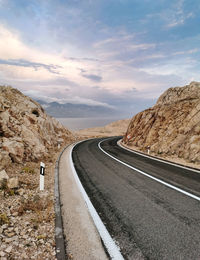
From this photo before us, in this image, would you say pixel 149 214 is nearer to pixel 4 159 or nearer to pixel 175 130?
pixel 4 159

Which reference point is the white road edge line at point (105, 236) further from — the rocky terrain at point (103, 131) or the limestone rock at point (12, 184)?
the rocky terrain at point (103, 131)

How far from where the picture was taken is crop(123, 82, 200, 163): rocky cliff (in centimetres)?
1210

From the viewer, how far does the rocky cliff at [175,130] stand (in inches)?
476

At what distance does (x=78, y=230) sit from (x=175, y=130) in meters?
13.1

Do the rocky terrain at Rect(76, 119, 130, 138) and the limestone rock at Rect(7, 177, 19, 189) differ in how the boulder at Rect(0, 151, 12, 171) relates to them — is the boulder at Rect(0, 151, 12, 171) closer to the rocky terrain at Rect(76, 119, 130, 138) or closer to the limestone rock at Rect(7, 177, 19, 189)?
the limestone rock at Rect(7, 177, 19, 189)

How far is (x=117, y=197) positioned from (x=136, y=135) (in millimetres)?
16442

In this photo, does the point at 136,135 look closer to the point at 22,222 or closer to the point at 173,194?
the point at 173,194

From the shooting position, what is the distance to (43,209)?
4.72 meters

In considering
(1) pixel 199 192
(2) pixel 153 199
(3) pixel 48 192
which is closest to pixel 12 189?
(3) pixel 48 192

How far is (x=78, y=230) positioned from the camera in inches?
148

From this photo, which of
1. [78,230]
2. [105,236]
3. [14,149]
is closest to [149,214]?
[105,236]

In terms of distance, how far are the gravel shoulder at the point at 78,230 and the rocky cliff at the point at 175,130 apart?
9.22 metres

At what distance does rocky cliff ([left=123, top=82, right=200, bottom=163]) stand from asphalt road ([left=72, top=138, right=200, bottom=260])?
538cm

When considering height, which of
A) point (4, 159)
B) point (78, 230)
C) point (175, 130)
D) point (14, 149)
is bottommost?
point (78, 230)
